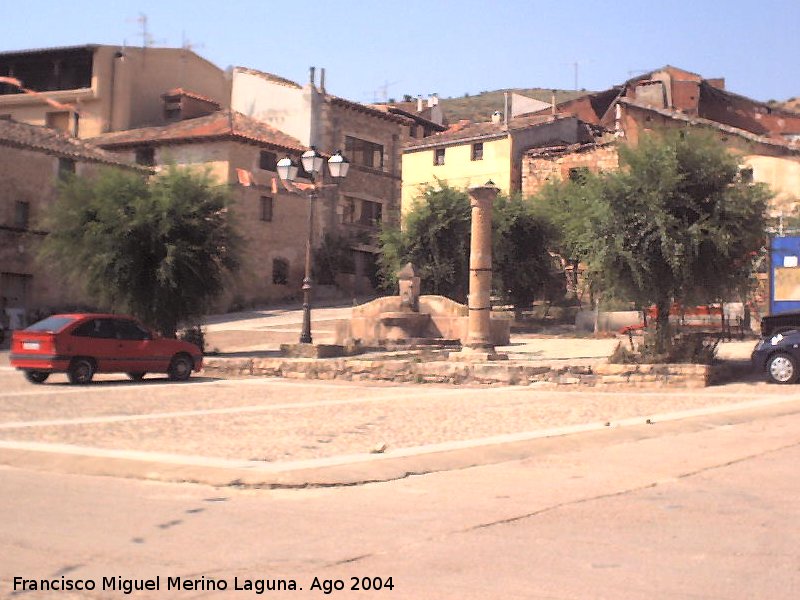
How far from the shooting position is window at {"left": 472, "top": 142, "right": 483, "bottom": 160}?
52.1 meters

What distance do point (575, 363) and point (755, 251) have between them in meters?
4.34

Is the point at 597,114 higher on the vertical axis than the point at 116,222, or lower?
higher

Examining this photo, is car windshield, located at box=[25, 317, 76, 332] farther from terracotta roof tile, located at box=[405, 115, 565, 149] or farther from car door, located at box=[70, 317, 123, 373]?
terracotta roof tile, located at box=[405, 115, 565, 149]

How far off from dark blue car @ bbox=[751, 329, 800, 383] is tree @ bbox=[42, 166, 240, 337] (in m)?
15.1

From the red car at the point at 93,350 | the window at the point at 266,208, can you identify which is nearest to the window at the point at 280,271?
the window at the point at 266,208

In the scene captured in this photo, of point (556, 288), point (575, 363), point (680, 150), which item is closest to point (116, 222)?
point (575, 363)

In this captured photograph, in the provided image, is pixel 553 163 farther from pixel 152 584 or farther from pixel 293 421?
pixel 152 584

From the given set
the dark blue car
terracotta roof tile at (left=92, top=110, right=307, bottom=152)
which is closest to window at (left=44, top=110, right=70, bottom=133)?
terracotta roof tile at (left=92, top=110, right=307, bottom=152)

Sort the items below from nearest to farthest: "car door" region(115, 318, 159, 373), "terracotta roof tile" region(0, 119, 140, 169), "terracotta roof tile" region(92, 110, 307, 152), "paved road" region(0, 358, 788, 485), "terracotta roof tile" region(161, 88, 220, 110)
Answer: "paved road" region(0, 358, 788, 485) < "car door" region(115, 318, 159, 373) < "terracotta roof tile" region(0, 119, 140, 169) < "terracotta roof tile" region(92, 110, 307, 152) < "terracotta roof tile" region(161, 88, 220, 110)

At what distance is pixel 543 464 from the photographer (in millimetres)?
9492

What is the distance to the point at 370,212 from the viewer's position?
55.4 metres

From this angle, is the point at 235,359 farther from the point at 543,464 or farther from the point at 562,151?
the point at 562,151

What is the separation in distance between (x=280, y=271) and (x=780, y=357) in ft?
114

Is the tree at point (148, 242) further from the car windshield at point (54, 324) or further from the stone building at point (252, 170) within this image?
the stone building at point (252, 170)
